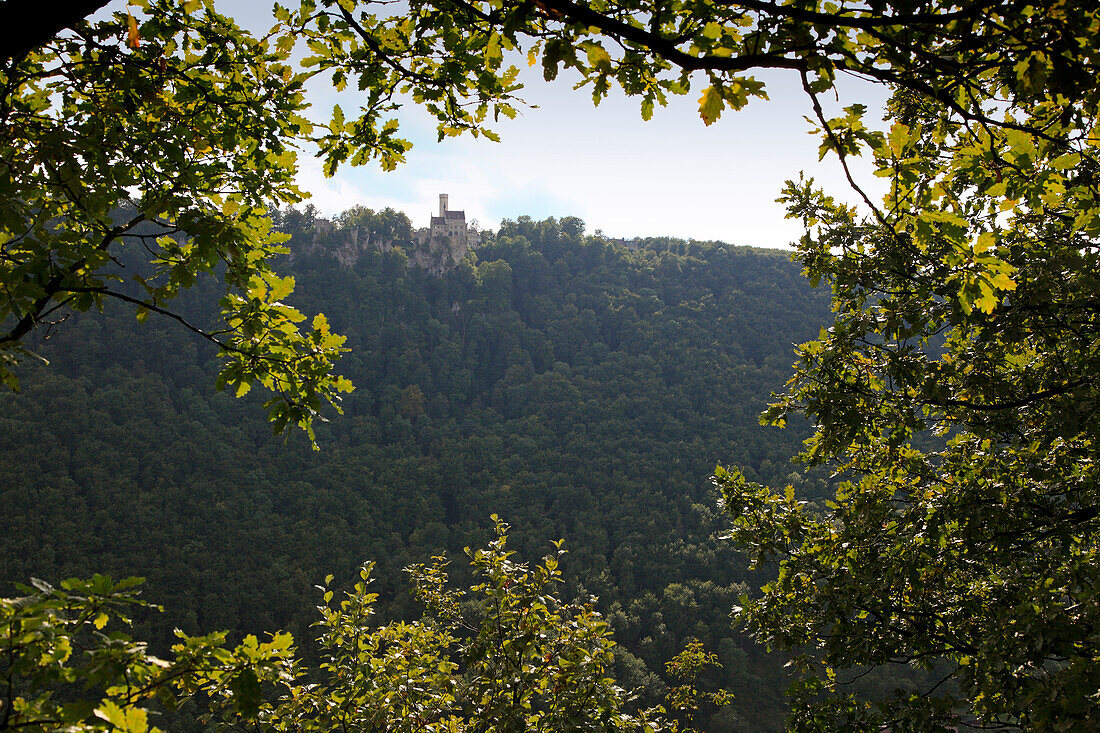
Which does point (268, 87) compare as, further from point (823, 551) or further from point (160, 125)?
point (823, 551)

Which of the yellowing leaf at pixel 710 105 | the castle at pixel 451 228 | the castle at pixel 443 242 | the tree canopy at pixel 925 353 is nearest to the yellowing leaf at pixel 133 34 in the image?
the tree canopy at pixel 925 353

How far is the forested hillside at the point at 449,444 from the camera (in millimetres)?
33500

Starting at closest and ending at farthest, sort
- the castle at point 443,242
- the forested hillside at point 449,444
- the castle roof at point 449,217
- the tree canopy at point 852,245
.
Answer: the tree canopy at point 852,245
the forested hillside at point 449,444
the castle at point 443,242
the castle roof at point 449,217

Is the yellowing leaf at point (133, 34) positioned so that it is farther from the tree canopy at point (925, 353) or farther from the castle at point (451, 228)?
the castle at point (451, 228)

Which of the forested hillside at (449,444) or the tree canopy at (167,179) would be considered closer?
the tree canopy at (167,179)

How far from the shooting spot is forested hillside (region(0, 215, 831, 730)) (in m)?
33.5

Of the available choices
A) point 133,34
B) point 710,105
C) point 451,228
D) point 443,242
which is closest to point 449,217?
point 451,228

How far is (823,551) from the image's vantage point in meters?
4.86

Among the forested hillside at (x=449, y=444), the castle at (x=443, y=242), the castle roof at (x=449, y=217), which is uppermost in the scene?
the castle roof at (x=449, y=217)

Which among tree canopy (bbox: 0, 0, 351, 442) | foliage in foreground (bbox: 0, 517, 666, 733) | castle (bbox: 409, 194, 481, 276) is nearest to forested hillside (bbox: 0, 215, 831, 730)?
castle (bbox: 409, 194, 481, 276)

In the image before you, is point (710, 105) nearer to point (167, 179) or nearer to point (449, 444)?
point (167, 179)

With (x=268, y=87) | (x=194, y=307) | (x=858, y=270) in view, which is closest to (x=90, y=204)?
(x=268, y=87)

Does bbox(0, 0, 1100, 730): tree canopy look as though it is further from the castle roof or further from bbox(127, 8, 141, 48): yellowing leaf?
the castle roof

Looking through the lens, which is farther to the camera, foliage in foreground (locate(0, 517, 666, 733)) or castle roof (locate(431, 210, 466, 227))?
castle roof (locate(431, 210, 466, 227))
